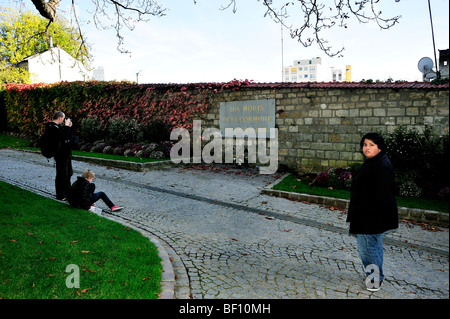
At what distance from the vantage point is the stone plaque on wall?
1234cm

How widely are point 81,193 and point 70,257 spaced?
2.62m

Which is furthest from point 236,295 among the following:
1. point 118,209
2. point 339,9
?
point 339,9

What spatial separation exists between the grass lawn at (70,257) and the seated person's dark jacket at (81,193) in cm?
36

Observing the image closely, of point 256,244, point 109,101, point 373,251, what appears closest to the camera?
point 373,251

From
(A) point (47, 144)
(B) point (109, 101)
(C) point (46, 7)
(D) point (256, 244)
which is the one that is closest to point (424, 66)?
(D) point (256, 244)

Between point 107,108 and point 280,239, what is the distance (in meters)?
15.3

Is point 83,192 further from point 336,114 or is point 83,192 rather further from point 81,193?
point 336,114

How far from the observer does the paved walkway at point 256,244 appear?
3.55 m

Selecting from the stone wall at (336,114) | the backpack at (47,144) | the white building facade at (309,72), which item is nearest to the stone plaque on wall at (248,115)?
the stone wall at (336,114)

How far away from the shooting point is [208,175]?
11.3m

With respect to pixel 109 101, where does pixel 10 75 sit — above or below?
above

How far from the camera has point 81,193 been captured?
6.43 meters

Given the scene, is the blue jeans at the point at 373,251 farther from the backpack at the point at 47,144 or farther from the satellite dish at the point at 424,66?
the satellite dish at the point at 424,66
